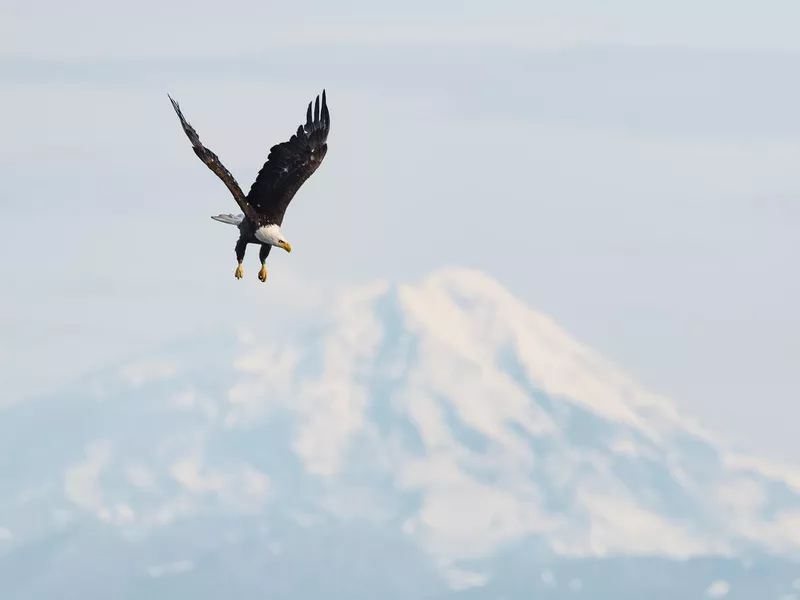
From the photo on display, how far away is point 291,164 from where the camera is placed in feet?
138

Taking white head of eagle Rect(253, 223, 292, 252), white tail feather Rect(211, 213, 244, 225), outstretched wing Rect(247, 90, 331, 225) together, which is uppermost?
outstretched wing Rect(247, 90, 331, 225)

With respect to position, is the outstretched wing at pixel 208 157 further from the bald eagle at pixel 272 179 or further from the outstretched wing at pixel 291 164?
the outstretched wing at pixel 291 164

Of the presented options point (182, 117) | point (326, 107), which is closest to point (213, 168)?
point (182, 117)

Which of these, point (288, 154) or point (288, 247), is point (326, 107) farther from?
point (288, 247)

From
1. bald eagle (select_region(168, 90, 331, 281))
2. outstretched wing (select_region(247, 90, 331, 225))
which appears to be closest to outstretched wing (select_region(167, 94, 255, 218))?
bald eagle (select_region(168, 90, 331, 281))

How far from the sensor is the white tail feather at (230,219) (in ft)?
131

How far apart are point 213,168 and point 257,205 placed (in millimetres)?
1981

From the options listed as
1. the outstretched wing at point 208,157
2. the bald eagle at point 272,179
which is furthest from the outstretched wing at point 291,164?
the outstretched wing at point 208,157

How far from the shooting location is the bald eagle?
3900 cm

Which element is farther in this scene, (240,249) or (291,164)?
(291,164)

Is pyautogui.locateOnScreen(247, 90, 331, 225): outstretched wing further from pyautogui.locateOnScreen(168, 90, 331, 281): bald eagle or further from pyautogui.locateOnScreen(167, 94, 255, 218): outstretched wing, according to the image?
pyautogui.locateOnScreen(167, 94, 255, 218): outstretched wing

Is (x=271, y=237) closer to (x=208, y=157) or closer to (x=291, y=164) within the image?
(x=208, y=157)

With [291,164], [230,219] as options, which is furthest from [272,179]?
[230,219]

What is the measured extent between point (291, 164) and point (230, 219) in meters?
2.71
